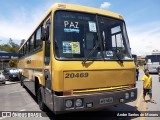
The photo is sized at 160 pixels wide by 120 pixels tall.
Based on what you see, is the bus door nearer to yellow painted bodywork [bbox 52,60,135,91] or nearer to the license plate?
yellow painted bodywork [bbox 52,60,135,91]

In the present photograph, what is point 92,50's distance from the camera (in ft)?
22.1

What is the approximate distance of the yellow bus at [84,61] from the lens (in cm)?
625

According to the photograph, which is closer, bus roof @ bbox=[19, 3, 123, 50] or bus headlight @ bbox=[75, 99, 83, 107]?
bus headlight @ bbox=[75, 99, 83, 107]

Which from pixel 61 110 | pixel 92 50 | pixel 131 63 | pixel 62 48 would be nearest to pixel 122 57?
pixel 131 63

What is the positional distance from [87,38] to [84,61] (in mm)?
725

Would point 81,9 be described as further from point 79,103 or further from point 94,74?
point 79,103

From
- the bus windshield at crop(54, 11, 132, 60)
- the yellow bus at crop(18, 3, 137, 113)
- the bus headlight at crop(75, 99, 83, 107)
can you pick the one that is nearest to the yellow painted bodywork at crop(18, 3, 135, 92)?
the yellow bus at crop(18, 3, 137, 113)

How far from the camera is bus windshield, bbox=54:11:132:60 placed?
6471 mm

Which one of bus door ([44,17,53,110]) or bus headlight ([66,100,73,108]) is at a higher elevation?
bus door ([44,17,53,110])

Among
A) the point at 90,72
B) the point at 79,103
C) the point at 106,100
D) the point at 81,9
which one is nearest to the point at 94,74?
the point at 90,72

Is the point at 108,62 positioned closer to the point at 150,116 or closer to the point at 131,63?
the point at 131,63

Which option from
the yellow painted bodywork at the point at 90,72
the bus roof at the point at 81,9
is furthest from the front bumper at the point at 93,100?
the bus roof at the point at 81,9

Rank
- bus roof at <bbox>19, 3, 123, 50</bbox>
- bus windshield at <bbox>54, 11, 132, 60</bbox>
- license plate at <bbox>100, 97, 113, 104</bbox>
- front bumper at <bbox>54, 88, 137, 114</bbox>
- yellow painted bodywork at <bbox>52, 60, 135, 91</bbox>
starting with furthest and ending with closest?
1. bus roof at <bbox>19, 3, 123, 50</bbox>
2. license plate at <bbox>100, 97, 113, 104</bbox>
3. bus windshield at <bbox>54, 11, 132, 60</bbox>
4. yellow painted bodywork at <bbox>52, 60, 135, 91</bbox>
5. front bumper at <bbox>54, 88, 137, 114</bbox>

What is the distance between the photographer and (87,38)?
268 inches
